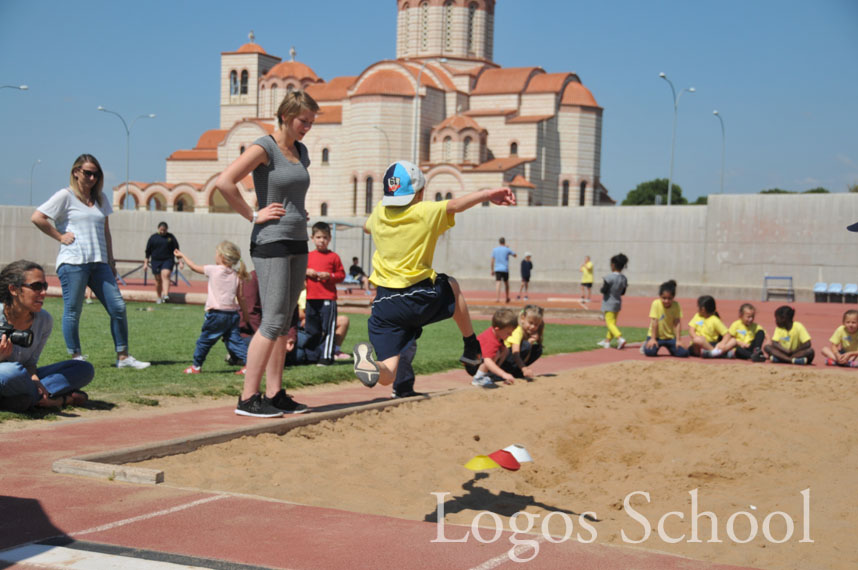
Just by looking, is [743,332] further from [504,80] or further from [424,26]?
[424,26]

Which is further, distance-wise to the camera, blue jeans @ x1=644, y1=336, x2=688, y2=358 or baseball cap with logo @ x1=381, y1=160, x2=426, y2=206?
blue jeans @ x1=644, y1=336, x2=688, y2=358

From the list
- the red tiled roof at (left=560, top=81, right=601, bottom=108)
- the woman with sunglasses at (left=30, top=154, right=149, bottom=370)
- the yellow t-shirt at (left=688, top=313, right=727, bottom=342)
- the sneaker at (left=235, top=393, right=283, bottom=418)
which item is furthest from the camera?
the red tiled roof at (left=560, top=81, right=601, bottom=108)

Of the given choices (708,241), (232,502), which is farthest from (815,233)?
(232,502)

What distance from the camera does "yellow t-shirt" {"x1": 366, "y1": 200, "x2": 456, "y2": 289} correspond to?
654 cm

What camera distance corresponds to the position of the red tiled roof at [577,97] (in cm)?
7656

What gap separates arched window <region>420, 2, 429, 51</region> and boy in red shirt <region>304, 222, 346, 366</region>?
71203mm

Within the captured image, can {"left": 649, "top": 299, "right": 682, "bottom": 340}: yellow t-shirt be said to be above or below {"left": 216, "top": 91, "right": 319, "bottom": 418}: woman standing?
below

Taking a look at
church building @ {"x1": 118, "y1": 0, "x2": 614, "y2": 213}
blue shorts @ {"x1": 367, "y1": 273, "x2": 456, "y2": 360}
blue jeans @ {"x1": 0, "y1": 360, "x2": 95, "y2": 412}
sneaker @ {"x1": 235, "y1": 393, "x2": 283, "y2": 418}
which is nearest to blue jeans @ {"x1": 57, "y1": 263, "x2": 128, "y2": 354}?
blue jeans @ {"x1": 0, "y1": 360, "x2": 95, "y2": 412}

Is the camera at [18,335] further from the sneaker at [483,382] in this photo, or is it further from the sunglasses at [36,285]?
the sneaker at [483,382]

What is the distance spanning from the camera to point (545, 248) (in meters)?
43.4

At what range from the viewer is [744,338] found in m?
13.7

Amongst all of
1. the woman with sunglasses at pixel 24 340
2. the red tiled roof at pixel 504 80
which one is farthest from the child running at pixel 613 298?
→ the red tiled roof at pixel 504 80

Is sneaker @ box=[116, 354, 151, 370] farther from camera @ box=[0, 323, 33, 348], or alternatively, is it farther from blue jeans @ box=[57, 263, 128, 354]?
camera @ box=[0, 323, 33, 348]

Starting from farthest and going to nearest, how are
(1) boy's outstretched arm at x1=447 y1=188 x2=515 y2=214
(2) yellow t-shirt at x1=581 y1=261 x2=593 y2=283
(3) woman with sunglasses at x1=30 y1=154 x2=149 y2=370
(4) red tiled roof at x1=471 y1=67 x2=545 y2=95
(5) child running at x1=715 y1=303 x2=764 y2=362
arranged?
(4) red tiled roof at x1=471 y1=67 x2=545 y2=95 < (2) yellow t-shirt at x1=581 y1=261 x2=593 y2=283 < (5) child running at x1=715 y1=303 x2=764 y2=362 < (3) woman with sunglasses at x1=30 y1=154 x2=149 y2=370 < (1) boy's outstretched arm at x1=447 y1=188 x2=515 y2=214
